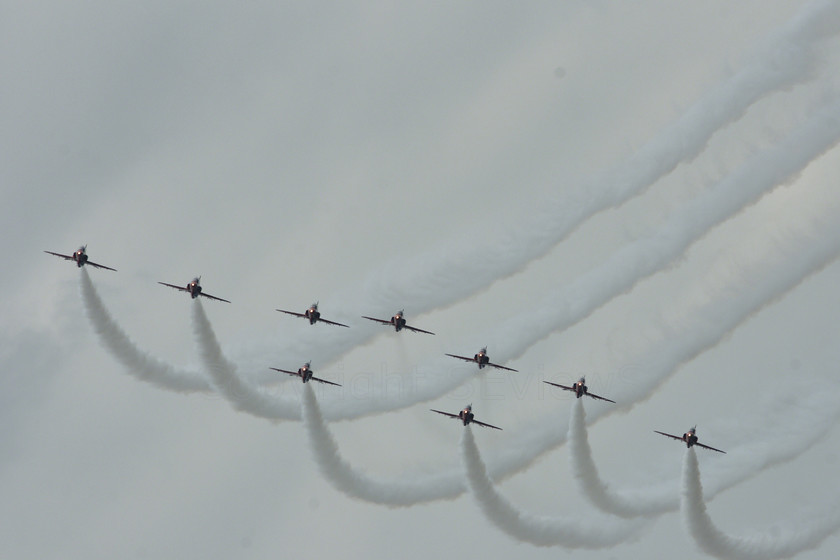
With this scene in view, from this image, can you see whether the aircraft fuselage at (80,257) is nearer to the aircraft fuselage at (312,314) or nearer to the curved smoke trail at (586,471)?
the aircraft fuselage at (312,314)

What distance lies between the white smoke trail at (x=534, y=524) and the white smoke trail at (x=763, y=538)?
4.24 meters

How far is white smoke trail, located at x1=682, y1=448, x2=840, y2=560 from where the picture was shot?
92.6 meters

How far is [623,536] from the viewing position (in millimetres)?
96438

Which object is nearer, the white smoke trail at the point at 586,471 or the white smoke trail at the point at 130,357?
the white smoke trail at the point at 586,471

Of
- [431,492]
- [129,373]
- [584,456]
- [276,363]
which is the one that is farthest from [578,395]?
[129,373]

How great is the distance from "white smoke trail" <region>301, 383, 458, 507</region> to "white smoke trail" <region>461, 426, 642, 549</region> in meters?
2.79

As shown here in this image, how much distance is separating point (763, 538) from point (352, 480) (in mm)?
22527

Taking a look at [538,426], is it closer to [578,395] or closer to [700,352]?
[578,395]

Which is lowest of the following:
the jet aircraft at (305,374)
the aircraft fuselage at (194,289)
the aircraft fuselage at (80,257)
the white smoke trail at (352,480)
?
the white smoke trail at (352,480)

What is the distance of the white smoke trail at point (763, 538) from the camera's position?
92625mm

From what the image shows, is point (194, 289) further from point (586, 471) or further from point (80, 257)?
point (586, 471)

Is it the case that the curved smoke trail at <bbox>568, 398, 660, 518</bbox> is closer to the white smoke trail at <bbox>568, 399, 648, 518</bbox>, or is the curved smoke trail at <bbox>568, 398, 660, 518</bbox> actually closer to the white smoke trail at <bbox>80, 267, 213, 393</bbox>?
the white smoke trail at <bbox>568, 399, 648, 518</bbox>

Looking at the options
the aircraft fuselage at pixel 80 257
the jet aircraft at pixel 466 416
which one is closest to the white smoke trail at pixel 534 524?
the jet aircraft at pixel 466 416

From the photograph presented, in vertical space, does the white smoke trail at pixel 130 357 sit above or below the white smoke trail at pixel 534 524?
above
